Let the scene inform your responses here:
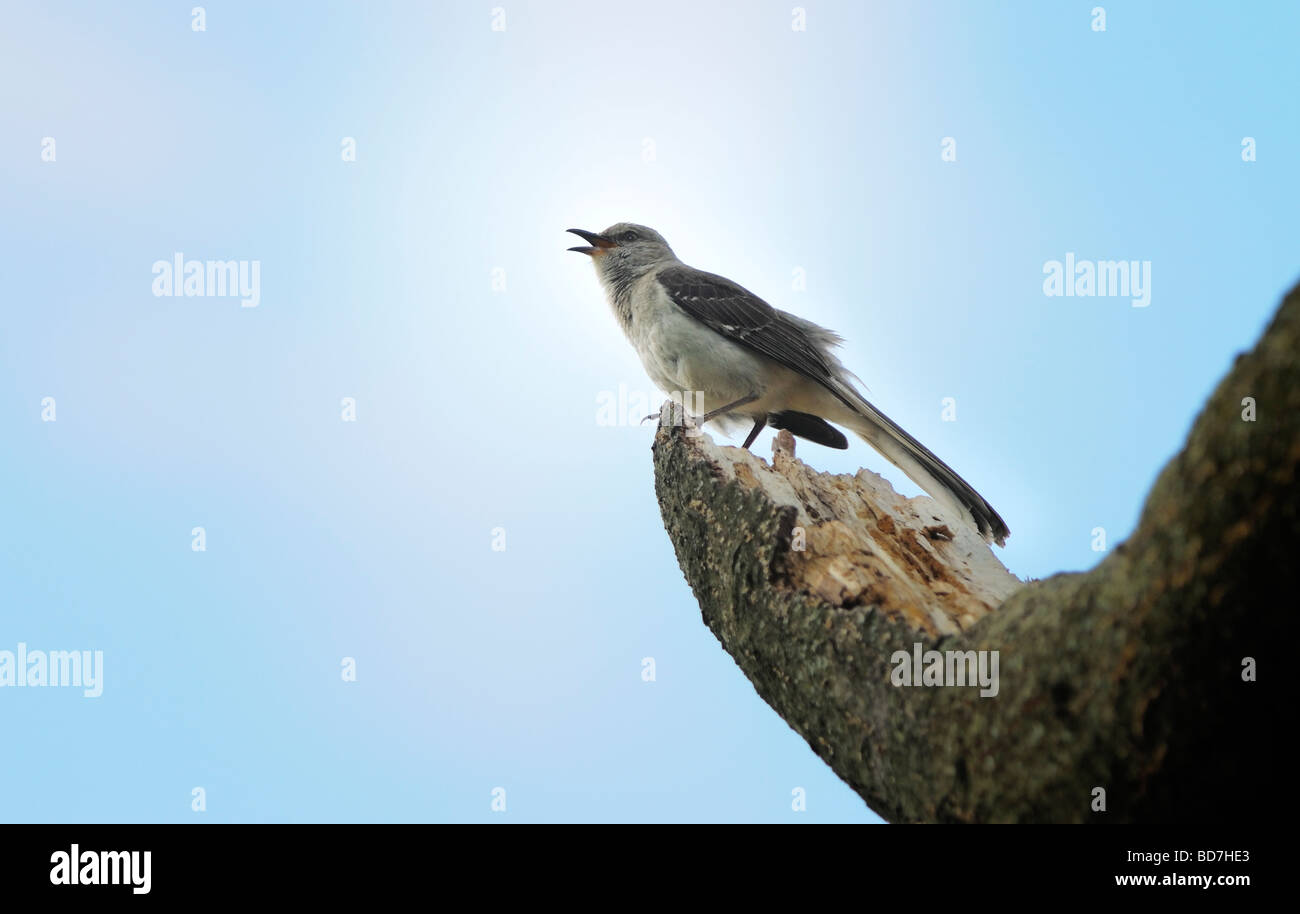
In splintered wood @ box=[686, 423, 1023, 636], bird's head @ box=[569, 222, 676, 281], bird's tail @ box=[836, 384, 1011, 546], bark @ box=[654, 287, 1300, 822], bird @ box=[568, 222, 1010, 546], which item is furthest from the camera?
bird's head @ box=[569, 222, 676, 281]

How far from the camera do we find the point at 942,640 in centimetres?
329

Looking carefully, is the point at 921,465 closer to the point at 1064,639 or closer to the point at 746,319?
the point at 746,319

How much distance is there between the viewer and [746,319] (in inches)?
304

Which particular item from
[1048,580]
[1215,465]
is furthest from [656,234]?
[1215,465]

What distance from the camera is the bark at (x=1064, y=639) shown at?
210 centimetres

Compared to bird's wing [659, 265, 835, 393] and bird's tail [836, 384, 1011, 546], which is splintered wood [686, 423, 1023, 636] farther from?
bird's wing [659, 265, 835, 393]

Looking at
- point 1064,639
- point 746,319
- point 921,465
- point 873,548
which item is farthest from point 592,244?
point 1064,639

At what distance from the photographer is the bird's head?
881 centimetres

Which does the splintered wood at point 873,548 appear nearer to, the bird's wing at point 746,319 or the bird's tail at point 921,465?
the bird's tail at point 921,465

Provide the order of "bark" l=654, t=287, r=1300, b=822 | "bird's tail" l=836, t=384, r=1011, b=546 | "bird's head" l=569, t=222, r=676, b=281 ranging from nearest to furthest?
"bark" l=654, t=287, r=1300, b=822 → "bird's tail" l=836, t=384, r=1011, b=546 → "bird's head" l=569, t=222, r=676, b=281

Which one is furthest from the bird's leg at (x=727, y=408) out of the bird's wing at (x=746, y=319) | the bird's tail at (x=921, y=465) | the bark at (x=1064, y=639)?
the bark at (x=1064, y=639)

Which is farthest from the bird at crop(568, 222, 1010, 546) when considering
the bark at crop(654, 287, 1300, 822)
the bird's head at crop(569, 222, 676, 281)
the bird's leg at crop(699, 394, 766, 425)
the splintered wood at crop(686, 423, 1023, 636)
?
the bark at crop(654, 287, 1300, 822)

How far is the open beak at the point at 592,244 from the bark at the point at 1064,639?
4.86 metres

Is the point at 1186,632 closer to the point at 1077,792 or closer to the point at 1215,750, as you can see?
the point at 1215,750
